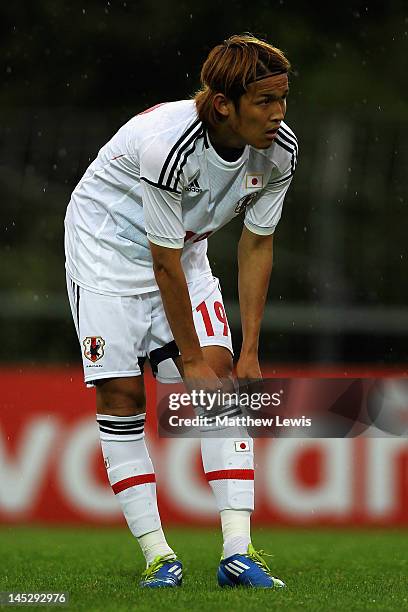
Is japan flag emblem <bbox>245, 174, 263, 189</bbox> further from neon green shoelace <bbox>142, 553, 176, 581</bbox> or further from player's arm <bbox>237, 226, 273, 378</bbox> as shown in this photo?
neon green shoelace <bbox>142, 553, 176, 581</bbox>

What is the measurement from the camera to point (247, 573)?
4.97 metres

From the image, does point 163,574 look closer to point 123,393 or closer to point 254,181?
point 123,393

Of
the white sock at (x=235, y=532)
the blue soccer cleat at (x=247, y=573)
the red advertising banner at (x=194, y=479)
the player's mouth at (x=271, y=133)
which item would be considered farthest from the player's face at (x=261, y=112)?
the red advertising banner at (x=194, y=479)

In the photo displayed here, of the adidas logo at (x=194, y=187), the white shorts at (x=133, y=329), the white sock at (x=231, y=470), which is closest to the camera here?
the adidas logo at (x=194, y=187)

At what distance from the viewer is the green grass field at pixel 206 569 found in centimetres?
462

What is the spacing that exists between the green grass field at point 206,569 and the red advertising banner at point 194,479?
0.11m

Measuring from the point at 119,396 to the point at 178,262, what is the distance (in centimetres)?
60

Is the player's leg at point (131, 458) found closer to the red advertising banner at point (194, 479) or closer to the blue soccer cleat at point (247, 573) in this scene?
the blue soccer cleat at point (247, 573)

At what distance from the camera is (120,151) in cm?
520

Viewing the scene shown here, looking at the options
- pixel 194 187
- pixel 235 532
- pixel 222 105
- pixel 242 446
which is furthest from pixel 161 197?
pixel 235 532

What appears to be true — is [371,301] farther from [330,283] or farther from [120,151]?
[120,151]

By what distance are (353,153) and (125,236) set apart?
4.91 metres

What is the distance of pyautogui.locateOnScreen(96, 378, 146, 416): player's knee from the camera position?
5.21 metres

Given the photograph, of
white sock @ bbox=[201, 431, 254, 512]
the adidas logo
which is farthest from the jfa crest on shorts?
the adidas logo
